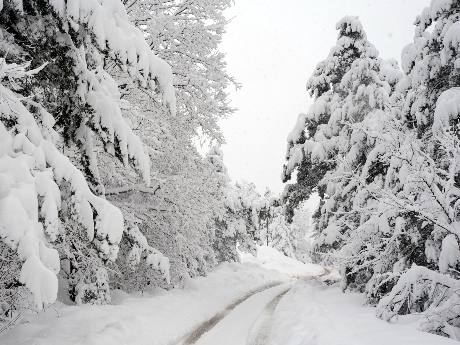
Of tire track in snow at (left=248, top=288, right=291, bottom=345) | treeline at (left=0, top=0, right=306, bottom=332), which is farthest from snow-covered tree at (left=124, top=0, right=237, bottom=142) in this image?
tire track in snow at (left=248, top=288, right=291, bottom=345)

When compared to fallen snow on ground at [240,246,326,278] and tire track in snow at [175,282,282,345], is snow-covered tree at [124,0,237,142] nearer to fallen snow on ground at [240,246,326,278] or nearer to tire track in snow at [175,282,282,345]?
tire track in snow at [175,282,282,345]

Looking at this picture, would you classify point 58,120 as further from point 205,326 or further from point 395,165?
point 395,165

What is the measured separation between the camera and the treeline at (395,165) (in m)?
7.60

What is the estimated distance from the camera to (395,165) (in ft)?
36.8

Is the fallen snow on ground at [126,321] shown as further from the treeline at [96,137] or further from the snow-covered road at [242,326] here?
the snow-covered road at [242,326]

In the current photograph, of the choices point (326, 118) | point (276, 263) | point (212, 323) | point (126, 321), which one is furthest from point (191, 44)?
point (276, 263)

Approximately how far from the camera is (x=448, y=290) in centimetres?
716

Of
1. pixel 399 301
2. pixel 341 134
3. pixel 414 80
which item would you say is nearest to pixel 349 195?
pixel 341 134

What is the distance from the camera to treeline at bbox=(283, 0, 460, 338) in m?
7.60

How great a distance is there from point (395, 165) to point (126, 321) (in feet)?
25.7

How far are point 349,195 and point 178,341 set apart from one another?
29.2 ft

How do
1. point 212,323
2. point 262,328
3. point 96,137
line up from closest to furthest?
1. point 96,137
2. point 262,328
3. point 212,323

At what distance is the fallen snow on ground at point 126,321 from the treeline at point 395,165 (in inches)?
177

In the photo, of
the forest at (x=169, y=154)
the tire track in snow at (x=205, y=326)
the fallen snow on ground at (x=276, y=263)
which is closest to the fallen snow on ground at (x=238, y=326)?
Result: the tire track in snow at (x=205, y=326)
